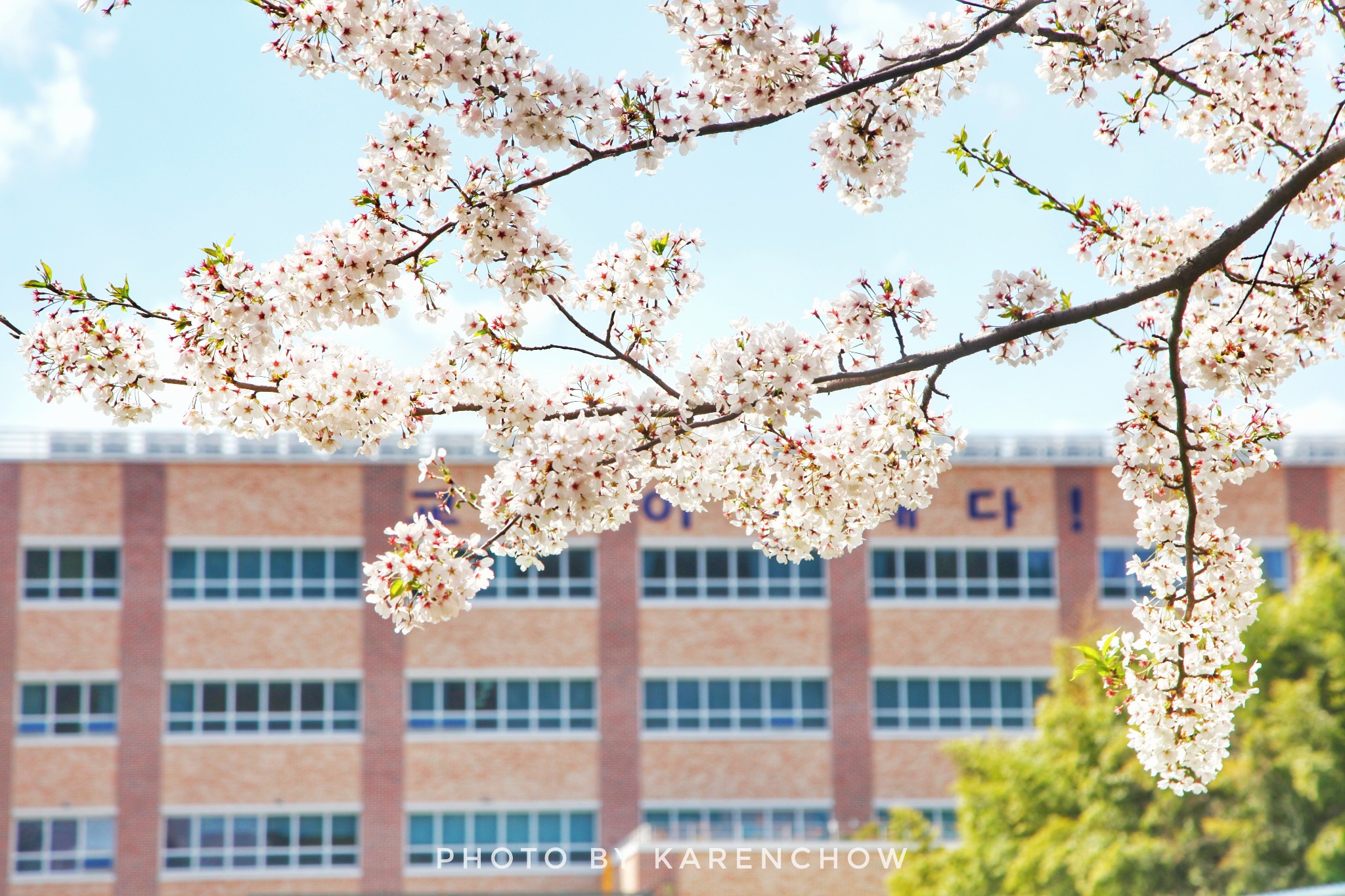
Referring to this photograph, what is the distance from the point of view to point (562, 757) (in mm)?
31984

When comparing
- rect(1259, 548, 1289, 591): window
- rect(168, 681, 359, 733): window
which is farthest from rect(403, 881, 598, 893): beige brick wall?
rect(1259, 548, 1289, 591): window

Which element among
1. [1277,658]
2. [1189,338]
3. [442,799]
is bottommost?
[442,799]

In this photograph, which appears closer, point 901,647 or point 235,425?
point 235,425

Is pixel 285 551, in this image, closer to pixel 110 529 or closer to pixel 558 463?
pixel 110 529

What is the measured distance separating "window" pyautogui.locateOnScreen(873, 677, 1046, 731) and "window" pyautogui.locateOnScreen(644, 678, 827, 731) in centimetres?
149

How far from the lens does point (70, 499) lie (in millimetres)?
32250

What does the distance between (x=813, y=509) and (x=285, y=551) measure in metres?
28.9

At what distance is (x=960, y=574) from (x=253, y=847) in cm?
1689

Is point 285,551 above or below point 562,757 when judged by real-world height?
above

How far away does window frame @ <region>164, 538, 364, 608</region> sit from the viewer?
105 feet

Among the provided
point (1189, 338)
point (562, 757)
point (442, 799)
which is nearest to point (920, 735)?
point (562, 757)

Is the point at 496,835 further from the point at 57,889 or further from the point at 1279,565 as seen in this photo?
the point at 1279,565

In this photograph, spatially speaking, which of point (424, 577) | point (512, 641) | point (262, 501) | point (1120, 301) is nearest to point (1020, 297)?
point (1120, 301)

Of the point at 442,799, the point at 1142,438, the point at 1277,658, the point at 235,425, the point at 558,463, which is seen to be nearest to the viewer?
the point at 558,463
